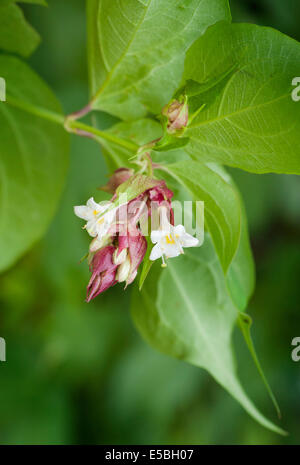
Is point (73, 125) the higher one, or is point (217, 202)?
point (73, 125)

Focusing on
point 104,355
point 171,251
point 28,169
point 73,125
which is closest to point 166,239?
point 171,251

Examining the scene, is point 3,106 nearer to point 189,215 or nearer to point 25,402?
point 189,215

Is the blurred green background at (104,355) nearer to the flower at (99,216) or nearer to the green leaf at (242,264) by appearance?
the green leaf at (242,264)

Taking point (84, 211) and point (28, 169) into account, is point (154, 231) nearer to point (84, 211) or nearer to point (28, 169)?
point (84, 211)

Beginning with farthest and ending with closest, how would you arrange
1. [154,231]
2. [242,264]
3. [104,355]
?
[104,355], [242,264], [154,231]

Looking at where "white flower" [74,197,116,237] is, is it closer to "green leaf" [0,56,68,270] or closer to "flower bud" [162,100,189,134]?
"flower bud" [162,100,189,134]

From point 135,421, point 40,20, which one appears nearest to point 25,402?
point 135,421

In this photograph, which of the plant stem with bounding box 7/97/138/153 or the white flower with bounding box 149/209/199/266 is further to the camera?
the plant stem with bounding box 7/97/138/153

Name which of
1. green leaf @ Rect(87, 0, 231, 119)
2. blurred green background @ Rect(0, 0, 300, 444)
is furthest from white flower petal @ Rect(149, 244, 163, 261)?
blurred green background @ Rect(0, 0, 300, 444)
